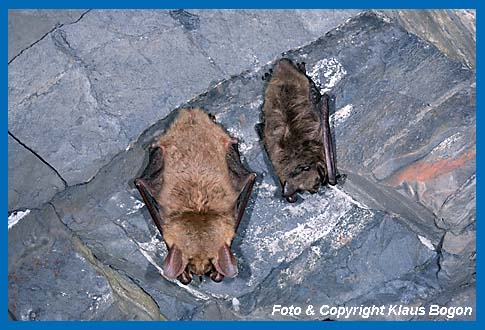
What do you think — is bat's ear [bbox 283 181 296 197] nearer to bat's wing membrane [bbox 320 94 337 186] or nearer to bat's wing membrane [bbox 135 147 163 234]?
bat's wing membrane [bbox 320 94 337 186]

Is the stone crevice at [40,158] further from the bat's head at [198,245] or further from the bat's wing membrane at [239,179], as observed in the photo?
the bat's wing membrane at [239,179]

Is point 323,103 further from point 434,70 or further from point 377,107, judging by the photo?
point 434,70

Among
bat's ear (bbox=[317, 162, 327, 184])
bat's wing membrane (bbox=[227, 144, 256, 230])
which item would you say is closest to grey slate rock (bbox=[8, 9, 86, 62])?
bat's wing membrane (bbox=[227, 144, 256, 230])

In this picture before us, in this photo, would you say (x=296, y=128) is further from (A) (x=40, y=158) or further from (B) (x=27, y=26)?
(B) (x=27, y=26)

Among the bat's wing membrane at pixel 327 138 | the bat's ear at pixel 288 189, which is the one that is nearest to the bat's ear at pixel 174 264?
the bat's ear at pixel 288 189

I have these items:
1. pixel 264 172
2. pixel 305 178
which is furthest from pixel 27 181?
pixel 305 178
